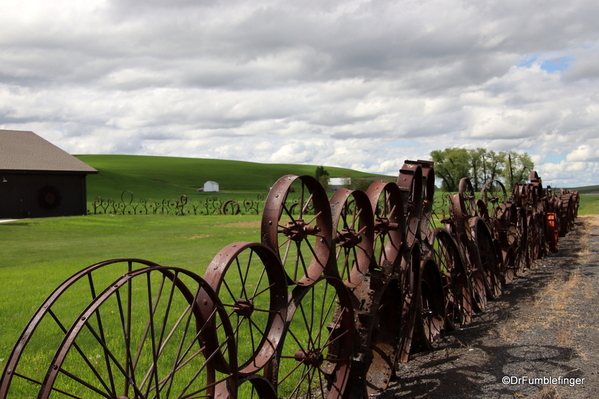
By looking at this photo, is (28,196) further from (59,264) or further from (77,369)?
(77,369)

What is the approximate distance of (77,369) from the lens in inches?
195

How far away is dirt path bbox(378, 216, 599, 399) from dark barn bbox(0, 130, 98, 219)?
2829 cm

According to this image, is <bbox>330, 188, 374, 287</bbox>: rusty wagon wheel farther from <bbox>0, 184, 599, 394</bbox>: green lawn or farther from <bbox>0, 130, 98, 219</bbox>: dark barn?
<bbox>0, 130, 98, 219</bbox>: dark barn

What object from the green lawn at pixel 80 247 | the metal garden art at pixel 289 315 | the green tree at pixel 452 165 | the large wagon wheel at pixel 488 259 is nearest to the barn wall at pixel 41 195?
the green lawn at pixel 80 247

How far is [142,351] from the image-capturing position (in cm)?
557

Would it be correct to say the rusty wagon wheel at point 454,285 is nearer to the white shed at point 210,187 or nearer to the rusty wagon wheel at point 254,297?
the rusty wagon wheel at point 254,297

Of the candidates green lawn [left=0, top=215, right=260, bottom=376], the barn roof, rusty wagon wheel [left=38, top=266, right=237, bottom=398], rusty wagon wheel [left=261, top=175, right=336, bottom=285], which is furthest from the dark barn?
rusty wagon wheel [left=261, top=175, right=336, bottom=285]

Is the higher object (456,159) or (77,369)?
(456,159)

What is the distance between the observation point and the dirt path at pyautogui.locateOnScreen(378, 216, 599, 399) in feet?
16.1

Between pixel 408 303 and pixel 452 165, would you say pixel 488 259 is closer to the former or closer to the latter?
pixel 408 303

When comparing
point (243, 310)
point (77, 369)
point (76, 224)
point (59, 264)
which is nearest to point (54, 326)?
point (77, 369)

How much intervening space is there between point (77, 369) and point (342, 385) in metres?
2.47

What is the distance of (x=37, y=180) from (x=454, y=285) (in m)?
29.1

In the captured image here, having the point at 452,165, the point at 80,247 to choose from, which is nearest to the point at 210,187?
the point at 452,165
